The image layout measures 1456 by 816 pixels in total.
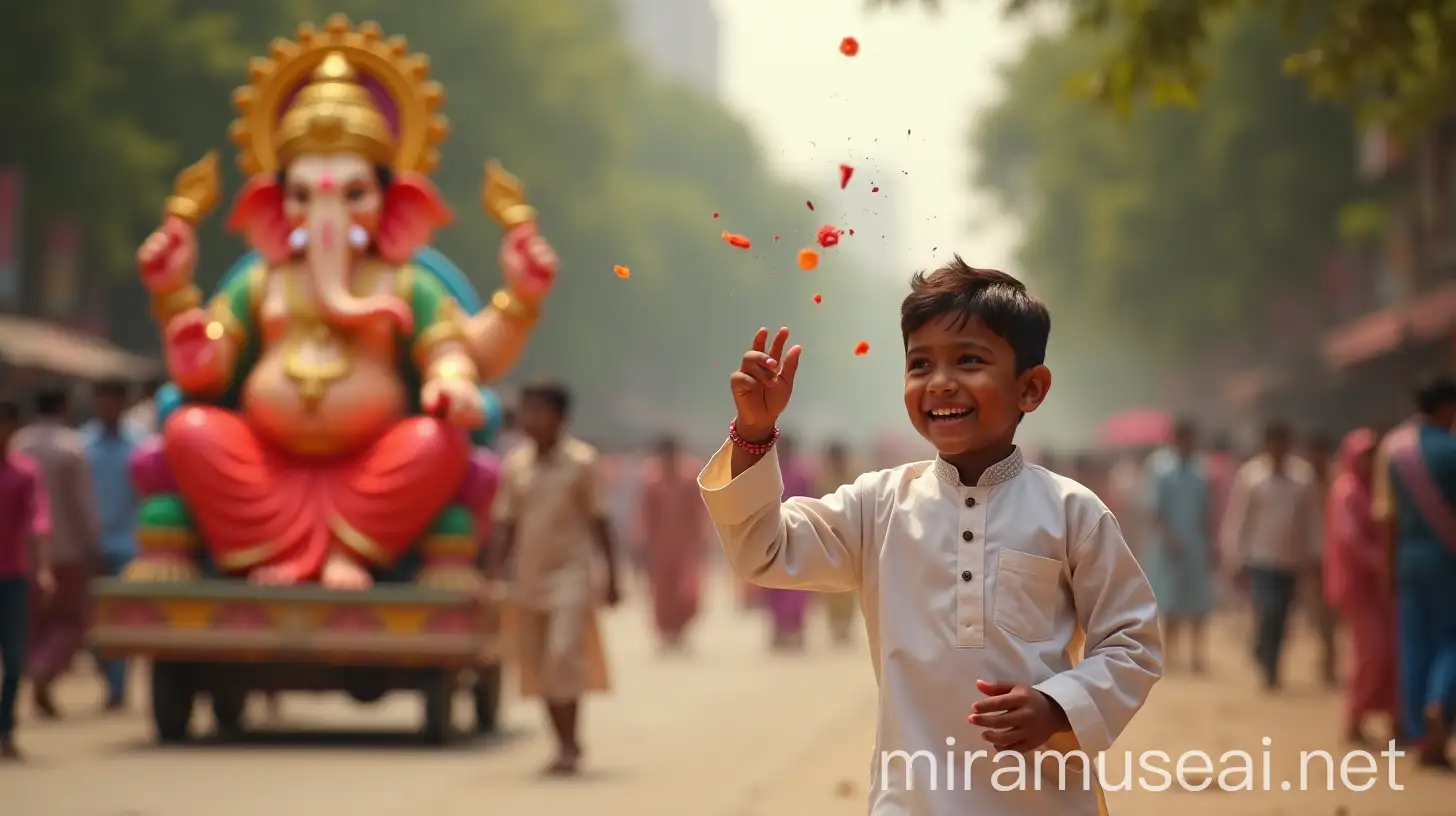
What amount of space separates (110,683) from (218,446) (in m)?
2.78

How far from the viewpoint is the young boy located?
14.7 feet

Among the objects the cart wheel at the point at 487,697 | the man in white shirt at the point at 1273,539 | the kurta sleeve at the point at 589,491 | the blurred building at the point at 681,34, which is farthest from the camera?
the blurred building at the point at 681,34

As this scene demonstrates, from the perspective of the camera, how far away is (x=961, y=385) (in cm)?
460

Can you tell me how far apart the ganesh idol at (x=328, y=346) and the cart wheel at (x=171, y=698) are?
1.83 ft

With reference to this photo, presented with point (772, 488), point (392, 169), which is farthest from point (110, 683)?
point (772, 488)

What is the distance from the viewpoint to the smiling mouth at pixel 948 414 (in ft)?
15.1

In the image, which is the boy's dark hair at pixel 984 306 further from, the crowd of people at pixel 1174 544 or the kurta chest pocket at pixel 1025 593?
the crowd of people at pixel 1174 544

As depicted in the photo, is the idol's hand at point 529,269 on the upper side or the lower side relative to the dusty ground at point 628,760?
upper

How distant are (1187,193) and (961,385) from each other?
3340 centimetres

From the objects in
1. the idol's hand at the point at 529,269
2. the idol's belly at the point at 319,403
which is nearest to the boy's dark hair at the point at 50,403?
the idol's belly at the point at 319,403

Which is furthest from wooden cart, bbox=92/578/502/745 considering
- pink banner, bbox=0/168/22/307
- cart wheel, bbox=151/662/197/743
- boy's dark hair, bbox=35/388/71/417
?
pink banner, bbox=0/168/22/307

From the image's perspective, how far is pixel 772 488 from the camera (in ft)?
14.9

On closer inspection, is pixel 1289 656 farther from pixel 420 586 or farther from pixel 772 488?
pixel 772 488

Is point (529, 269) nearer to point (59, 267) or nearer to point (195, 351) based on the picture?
point (195, 351)
